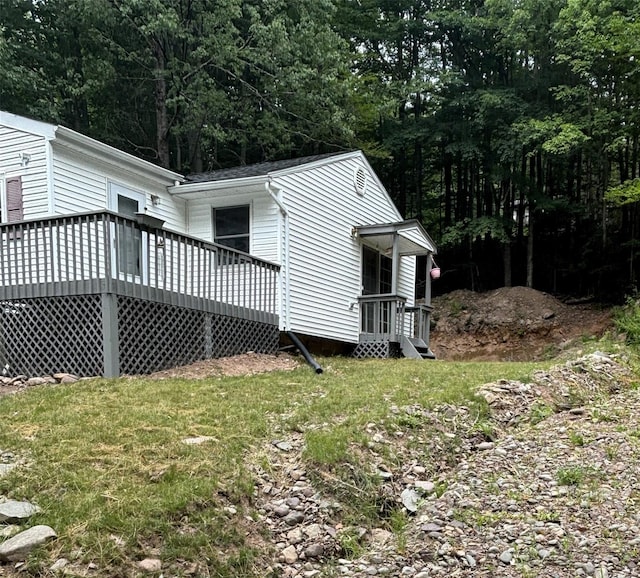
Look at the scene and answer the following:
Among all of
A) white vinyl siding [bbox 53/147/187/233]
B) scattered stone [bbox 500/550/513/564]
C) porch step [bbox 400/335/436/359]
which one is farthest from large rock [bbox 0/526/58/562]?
porch step [bbox 400/335/436/359]

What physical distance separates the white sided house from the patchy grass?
119cm

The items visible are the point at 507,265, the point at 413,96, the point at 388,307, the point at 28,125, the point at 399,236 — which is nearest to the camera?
the point at 28,125

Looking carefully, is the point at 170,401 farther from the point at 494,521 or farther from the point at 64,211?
the point at 64,211

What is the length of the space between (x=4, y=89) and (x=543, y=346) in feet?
59.8

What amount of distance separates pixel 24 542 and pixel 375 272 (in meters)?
12.0

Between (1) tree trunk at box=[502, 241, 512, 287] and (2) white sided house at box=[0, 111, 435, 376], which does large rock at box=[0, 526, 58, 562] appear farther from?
(1) tree trunk at box=[502, 241, 512, 287]

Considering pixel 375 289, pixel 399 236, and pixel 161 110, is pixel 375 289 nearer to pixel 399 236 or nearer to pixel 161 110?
pixel 399 236

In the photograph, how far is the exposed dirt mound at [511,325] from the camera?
16672 millimetres

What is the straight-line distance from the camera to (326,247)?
38.9 feet

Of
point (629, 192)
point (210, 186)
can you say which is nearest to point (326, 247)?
point (210, 186)

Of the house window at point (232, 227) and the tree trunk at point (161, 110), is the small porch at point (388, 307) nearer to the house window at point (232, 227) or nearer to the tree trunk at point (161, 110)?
the house window at point (232, 227)

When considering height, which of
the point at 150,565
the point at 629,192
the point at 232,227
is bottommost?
the point at 150,565

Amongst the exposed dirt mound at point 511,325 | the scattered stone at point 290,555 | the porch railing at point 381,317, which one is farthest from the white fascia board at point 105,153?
the exposed dirt mound at point 511,325

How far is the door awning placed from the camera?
500 inches
